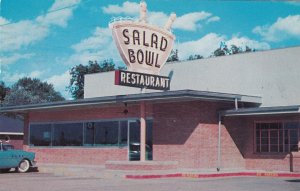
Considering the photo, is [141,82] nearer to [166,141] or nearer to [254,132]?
[166,141]

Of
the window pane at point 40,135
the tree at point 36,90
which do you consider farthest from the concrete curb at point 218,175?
the tree at point 36,90

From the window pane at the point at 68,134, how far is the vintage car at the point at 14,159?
4.07 meters

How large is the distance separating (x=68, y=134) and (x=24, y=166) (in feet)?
16.0

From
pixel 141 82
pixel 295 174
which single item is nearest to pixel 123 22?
pixel 141 82

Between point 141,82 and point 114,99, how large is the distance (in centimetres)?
172

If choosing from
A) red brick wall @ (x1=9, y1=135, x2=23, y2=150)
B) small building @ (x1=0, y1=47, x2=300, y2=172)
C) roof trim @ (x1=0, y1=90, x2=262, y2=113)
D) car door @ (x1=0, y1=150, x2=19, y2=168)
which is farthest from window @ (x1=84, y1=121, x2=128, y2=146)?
red brick wall @ (x1=9, y1=135, x2=23, y2=150)

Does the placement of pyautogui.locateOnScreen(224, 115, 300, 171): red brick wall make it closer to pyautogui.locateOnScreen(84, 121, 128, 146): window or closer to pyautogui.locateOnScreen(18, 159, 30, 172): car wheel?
pyautogui.locateOnScreen(84, 121, 128, 146): window

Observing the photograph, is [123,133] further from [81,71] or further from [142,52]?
[81,71]

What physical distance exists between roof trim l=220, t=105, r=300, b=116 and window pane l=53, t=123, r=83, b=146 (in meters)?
8.51

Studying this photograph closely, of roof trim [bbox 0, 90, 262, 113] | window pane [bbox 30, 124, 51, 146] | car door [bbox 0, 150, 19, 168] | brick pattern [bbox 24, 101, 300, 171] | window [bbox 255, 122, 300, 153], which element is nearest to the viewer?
roof trim [bbox 0, 90, 262, 113]

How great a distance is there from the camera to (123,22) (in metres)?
24.0

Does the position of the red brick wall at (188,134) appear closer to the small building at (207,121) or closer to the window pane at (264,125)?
the small building at (207,121)

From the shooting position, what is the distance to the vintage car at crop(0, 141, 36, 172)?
23703 mm

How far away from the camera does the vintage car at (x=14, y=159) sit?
77.8 feet
